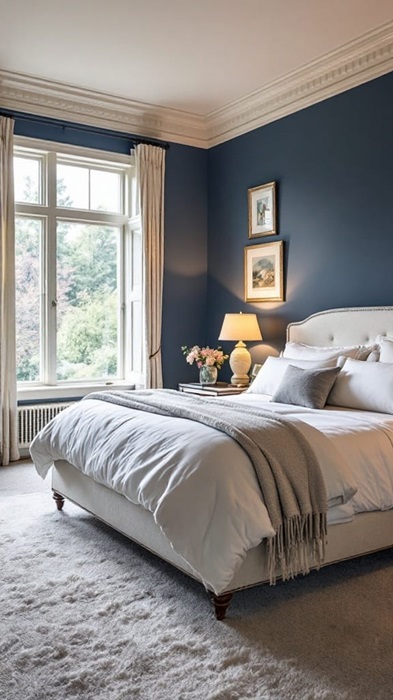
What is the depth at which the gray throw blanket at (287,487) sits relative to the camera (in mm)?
2676

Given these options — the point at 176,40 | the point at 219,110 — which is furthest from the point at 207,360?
the point at 176,40

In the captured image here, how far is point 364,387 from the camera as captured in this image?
12.5 feet

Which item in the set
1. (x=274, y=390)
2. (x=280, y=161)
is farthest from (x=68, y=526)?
(x=280, y=161)

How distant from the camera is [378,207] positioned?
15.2 feet

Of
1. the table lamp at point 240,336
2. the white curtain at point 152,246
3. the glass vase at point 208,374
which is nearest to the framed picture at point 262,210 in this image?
the table lamp at point 240,336

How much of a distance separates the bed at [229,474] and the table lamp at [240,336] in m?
1.15

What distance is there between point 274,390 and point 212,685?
2536 mm

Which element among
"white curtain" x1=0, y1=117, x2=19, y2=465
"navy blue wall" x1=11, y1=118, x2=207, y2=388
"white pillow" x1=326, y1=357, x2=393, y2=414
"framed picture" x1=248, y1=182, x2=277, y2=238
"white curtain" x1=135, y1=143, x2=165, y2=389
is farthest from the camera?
"navy blue wall" x1=11, y1=118, x2=207, y2=388

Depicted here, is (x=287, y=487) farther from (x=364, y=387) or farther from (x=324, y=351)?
(x=324, y=351)

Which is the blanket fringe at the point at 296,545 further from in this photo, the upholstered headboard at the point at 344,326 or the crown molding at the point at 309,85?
the crown molding at the point at 309,85

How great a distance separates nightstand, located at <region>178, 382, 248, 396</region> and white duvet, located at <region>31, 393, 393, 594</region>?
160 cm

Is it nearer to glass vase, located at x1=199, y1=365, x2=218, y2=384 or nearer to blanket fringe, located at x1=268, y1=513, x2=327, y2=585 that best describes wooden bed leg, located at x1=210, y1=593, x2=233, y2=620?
blanket fringe, located at x1=268, y1=513, x2=327, y2=585

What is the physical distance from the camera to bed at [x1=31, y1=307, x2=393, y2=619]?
2.57 metres

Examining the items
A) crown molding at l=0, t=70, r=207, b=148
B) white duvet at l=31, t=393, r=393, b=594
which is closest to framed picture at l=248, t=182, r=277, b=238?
crown molding at l=0, t=70, r=207, b=148
